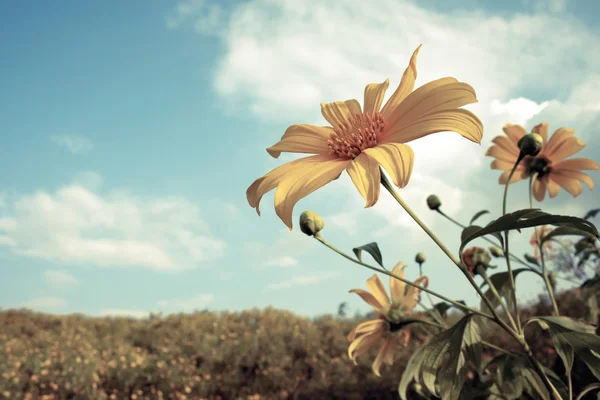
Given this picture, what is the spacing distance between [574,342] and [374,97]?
2.12 ft

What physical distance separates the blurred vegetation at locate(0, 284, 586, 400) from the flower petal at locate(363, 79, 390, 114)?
2.82m

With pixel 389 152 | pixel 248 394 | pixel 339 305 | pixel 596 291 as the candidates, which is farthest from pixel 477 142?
pixel 339 305

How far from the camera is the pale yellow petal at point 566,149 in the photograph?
68.6 inches

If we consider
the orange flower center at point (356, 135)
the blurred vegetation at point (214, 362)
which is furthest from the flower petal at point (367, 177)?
the blurred vegetation at point (214, 362)

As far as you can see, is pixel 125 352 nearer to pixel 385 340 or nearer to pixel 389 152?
pixel 385 340

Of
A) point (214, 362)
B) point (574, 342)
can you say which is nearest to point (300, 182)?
point (574, 342)

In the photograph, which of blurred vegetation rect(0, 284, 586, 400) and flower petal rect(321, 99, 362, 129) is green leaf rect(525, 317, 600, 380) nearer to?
flower petal rect(321, 99, 362, 129)

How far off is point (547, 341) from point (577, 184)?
240 centimetres

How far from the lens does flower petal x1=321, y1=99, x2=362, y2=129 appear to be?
1.18 meters

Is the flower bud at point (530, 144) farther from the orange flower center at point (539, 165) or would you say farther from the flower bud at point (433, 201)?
the orange flower center at point (539, 165)

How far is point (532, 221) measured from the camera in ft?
2.82

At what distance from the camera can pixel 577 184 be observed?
1853 millimetres

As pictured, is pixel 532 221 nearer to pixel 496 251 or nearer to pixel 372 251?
pixel 372 251

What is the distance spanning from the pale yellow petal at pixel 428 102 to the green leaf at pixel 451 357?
43 cm
